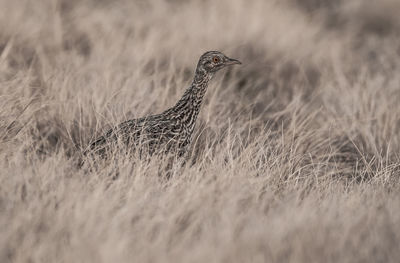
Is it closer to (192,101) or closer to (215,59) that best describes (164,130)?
(192,101)

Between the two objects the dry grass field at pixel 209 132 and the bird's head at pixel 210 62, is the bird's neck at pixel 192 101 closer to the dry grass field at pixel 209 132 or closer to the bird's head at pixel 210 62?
the bird's head at pixel 210 62

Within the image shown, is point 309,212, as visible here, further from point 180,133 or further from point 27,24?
point 27,24

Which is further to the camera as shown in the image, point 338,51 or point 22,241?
point 338,51

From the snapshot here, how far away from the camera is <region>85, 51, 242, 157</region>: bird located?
4.62 meters

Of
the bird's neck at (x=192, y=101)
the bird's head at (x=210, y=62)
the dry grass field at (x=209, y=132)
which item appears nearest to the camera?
the dry grass field at (x=209, y=132)

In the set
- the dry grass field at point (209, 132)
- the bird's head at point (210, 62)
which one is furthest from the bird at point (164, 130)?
the dry grass field at point (209, 132)

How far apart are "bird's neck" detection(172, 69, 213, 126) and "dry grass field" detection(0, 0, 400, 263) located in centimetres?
19

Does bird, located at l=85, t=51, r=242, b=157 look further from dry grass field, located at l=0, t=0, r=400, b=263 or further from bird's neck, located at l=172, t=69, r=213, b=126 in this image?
dry grass field, located at l=0, t=0, r=400, b=263

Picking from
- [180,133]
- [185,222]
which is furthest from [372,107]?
[185,222]

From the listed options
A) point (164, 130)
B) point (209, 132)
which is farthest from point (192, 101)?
point (209, 132)

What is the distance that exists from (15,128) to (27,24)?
2.55 m

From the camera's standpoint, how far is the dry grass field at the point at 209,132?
3.43 meters

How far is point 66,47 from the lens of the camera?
739 cm

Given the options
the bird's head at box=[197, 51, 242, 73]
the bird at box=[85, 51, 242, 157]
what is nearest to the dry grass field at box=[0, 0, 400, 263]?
the bird at box=[85, 51, 242, 157]
